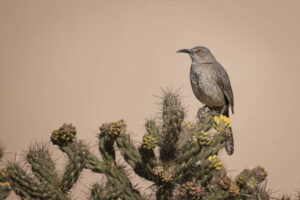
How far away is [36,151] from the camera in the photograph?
2.71 meters

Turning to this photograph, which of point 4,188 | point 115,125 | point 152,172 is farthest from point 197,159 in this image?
point 4,188

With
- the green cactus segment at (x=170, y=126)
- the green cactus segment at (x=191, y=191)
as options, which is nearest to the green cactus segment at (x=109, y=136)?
the green cactus segment at (x=170, y=126)

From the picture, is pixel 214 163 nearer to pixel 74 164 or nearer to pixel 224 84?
pixel 74 164

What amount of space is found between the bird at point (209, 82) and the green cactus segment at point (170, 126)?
250 cm

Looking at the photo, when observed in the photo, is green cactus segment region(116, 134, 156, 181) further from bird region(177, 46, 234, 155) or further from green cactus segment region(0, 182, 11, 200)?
bird region(177, 46, 234, 155)

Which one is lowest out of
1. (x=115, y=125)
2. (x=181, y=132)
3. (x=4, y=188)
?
(x=4, y=188)

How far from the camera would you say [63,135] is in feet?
8.46

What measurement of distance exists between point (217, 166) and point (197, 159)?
20 centimetres

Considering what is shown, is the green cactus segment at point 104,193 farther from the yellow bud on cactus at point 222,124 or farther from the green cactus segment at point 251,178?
the green cactus segment at point 251,178

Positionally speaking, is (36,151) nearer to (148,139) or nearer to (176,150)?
(148,139)

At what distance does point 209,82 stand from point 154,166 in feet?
9.92

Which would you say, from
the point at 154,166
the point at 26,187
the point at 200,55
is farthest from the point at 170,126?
the point at 200,55

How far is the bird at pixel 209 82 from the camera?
5.44 m

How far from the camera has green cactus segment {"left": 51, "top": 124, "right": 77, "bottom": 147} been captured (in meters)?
2.58
